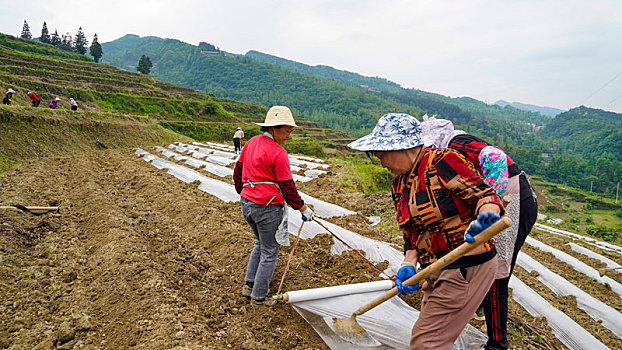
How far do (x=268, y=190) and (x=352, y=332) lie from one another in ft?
3.85

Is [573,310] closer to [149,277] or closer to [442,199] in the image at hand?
[442,199]

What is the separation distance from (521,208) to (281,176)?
174 cm

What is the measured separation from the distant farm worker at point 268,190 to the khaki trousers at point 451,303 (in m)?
1.26

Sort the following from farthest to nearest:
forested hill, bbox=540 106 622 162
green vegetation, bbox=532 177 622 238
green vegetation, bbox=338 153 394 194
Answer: forested hill, bbox=540 106 622 162 → green vegetation, bbox=532 177 622 238 → green vegetation, bbox=338 153 394 194

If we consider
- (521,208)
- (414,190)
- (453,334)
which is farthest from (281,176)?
(521,208)

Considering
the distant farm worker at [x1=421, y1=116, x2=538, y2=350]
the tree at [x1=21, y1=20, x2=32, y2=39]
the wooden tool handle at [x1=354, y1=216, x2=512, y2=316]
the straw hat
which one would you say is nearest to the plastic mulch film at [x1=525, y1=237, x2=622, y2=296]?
the distant farm worker at [x1=421, y1=116, x2=538, y2=350]

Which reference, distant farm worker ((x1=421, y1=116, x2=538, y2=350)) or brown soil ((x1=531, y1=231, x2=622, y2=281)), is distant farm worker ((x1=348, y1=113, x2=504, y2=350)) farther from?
brown soil ((x1=531, y1=231, x2=622, y2=281))

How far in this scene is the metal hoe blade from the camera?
2078 mm

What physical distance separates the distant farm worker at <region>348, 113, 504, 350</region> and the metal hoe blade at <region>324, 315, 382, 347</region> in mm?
542

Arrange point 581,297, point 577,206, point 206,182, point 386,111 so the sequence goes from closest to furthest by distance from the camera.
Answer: point 581,297
point 206,182
point 577,206
point 386,111

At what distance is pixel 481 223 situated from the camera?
1.29 meters

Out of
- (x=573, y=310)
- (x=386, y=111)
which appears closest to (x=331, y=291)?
(x=573, y=310)

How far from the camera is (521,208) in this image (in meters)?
2.26

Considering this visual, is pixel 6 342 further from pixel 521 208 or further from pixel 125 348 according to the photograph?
pixel 521 208
